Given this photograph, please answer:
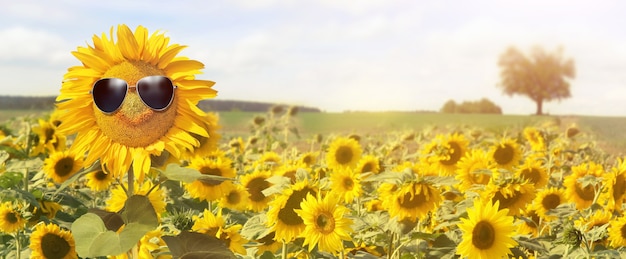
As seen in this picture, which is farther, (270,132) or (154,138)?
(270,132)

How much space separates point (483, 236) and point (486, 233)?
0.06 ft

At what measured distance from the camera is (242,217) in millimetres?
Answer: 3912

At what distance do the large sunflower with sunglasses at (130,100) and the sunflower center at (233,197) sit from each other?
7.45 ft

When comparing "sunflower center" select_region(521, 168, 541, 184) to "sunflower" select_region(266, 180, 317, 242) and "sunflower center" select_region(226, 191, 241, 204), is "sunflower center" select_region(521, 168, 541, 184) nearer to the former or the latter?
"sunflower center" select_region(226, 191, 241, 204)

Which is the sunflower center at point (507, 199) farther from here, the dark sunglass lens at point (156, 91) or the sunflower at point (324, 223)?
the dark sunglass lens at point (156, 91)

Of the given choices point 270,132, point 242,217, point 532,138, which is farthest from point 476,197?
point 270,132

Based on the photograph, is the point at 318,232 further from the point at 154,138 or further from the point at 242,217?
the point at 242,217

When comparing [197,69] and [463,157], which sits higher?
[197,69]

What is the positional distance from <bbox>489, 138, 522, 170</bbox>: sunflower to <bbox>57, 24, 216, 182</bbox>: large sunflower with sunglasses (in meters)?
3.70

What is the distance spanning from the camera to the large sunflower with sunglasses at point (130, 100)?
1407mm

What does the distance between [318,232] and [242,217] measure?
1.47m

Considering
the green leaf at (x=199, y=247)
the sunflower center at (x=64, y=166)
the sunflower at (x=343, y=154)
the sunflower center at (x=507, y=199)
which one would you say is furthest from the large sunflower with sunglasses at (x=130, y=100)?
the sunflower at (x=343, y=154)

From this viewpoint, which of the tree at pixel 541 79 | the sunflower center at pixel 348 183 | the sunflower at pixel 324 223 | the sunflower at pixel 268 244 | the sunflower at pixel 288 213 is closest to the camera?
the sunflower at pixel 324 223

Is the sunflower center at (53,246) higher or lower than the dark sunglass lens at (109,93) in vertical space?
lower
